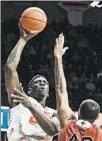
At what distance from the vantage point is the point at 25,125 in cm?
470

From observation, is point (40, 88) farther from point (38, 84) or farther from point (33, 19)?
point (33, 19)

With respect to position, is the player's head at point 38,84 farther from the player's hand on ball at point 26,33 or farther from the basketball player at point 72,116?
the player's hand on ball at point 26,33

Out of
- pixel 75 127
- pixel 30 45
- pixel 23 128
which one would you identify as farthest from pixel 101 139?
pixel 30 45

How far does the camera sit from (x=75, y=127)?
4.67 meters

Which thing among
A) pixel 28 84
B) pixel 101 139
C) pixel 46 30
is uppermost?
pixel 46 30

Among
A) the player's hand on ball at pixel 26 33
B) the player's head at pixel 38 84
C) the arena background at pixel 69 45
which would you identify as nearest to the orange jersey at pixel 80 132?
the arena background at pixel 69 45

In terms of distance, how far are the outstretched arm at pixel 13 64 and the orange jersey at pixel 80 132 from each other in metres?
0.45

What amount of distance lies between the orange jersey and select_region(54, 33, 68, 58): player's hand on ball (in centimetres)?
51

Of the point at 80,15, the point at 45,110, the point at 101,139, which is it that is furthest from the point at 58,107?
the point at 80,15

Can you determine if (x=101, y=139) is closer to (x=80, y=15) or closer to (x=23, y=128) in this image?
(x=23, y=128)

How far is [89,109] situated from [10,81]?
2.05 feet

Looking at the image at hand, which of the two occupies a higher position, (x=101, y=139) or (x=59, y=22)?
(x=59, y=22)

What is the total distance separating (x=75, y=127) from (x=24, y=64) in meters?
0.60

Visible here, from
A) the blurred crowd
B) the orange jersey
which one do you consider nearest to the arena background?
the blurred crowd
